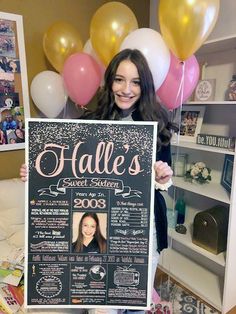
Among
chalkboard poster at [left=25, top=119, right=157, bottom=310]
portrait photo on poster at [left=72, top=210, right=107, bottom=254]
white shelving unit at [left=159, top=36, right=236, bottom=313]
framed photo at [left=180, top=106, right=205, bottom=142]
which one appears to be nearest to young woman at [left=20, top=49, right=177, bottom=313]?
chalkboard poster at [left=25, top=119, right=157, bottom=310]

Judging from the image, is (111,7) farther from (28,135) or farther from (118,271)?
(118,271)

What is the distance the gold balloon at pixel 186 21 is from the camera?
1.07m

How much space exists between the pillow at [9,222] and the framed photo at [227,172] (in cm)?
132

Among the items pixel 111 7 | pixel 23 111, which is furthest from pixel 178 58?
pixel 23 111

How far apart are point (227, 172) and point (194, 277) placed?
80cm

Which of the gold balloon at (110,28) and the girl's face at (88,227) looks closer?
the girl's face at (88,227)

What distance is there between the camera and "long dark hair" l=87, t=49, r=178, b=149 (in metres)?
1.02

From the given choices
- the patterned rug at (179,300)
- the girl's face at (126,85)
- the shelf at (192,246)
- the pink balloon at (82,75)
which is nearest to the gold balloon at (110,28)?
the pink balloon at (82,75)

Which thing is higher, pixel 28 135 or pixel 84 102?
pixel 84 102

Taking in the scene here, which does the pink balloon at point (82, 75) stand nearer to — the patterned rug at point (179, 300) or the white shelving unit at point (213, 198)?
the white shelving unit at point (213, 198)

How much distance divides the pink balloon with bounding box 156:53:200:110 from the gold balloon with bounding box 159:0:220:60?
12cm

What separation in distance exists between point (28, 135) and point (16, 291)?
0.71m

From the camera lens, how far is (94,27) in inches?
52.3

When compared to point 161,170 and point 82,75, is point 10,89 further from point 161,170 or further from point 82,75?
point 161,170
